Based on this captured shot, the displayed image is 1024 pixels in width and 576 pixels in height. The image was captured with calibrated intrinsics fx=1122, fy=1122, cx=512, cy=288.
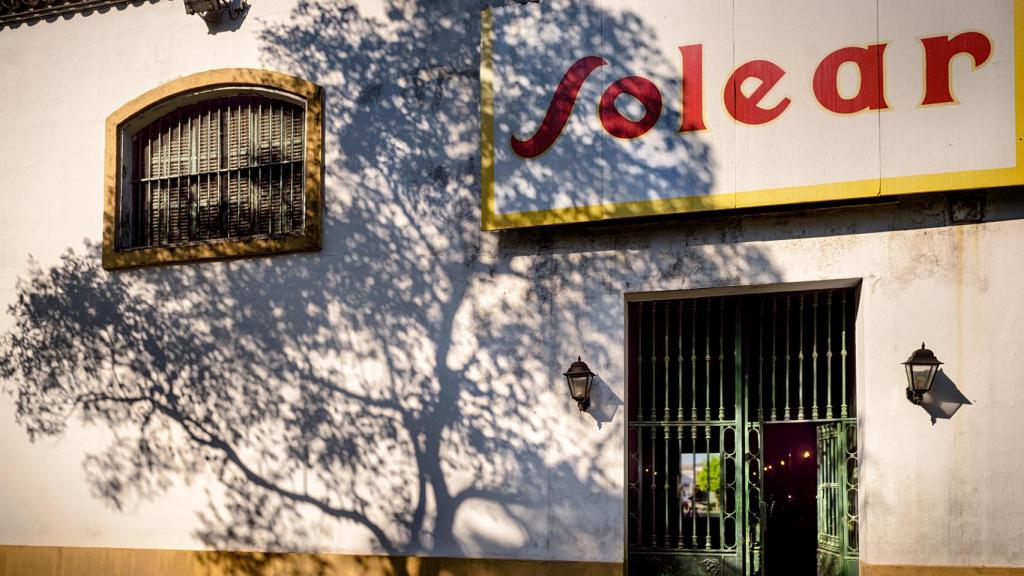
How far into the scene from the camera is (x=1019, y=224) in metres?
9.83

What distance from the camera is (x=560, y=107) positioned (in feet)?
36.8

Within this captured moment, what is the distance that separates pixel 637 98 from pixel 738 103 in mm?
1001

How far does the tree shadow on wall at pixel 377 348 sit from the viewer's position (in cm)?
1132

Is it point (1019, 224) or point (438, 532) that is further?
point (438, 532)

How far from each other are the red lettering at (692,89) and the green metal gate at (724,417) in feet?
6.44

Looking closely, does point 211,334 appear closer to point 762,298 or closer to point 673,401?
point 673,401

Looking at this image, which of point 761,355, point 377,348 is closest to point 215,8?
point 377,348

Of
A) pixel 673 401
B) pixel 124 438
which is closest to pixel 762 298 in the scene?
pixel 673 401

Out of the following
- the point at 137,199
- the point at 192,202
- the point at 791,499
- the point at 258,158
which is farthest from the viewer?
the point at 791,499

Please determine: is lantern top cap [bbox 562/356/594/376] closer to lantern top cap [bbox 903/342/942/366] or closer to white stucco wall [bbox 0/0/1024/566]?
white stucco wall [bbox 0/0/1024/566]

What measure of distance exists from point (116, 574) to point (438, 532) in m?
4.15

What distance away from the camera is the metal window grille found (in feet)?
42.7

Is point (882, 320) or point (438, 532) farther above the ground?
point (882, 320)

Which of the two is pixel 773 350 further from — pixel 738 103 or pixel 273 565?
pixel 273 565
